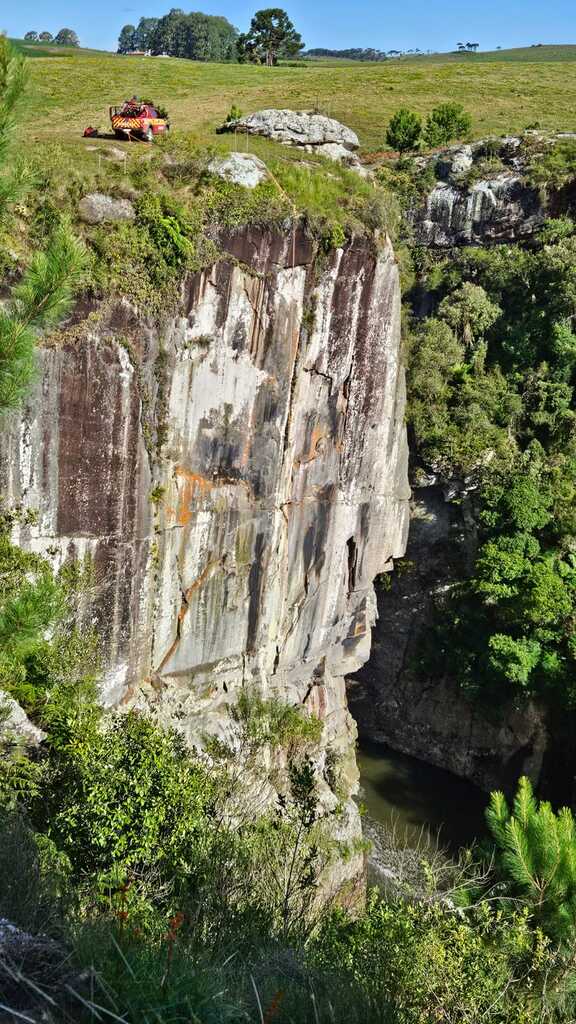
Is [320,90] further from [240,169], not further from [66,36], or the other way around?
[66,36]

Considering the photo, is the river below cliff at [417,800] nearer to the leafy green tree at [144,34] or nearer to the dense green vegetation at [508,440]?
the dense green vegetation at [508,440]

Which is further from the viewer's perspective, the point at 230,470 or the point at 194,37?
the point at 194,37

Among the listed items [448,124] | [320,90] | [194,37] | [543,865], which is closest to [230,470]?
[543,865]

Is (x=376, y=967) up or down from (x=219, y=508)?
down

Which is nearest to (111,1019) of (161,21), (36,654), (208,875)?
(208,875)

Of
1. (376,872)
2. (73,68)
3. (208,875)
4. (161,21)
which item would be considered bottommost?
(376,872)

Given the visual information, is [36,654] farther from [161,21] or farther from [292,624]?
[161,21]
